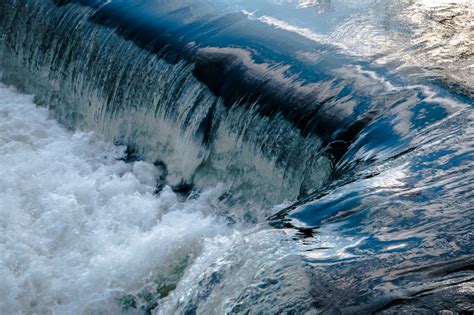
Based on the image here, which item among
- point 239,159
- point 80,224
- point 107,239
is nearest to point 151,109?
point 239,159

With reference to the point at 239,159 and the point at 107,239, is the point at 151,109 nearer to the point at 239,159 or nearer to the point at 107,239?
the point at 239,159

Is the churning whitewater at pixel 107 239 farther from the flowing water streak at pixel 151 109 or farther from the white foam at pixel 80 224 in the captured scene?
the flowing water streak at pixel 151 109

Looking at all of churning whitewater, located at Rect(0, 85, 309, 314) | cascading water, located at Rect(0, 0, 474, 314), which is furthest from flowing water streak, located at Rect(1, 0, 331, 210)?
churning whitewater, located at Rect(0, 85, 309, 314)

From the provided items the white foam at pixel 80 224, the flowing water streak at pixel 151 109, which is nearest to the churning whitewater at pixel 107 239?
the white foam at pixel 80 224

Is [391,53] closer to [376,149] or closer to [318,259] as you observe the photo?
[376,149]

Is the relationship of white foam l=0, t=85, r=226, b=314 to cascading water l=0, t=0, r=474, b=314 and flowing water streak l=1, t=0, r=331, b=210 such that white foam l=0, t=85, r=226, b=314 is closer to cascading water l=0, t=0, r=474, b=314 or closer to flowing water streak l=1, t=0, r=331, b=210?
cascading water l=0, t=0, r=474, b=314

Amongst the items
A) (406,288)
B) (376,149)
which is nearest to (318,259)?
(406,288)
